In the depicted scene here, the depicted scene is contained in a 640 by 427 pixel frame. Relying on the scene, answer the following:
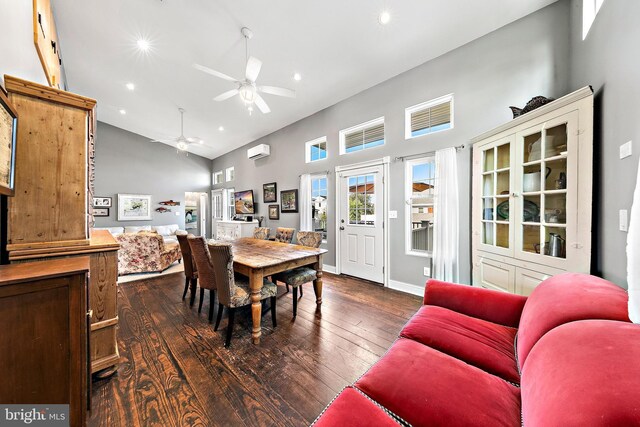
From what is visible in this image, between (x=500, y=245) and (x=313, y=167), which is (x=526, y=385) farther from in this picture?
(x=313, y=167)

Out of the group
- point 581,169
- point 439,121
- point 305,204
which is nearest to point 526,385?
point 581,169

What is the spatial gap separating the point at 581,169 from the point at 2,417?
355cm

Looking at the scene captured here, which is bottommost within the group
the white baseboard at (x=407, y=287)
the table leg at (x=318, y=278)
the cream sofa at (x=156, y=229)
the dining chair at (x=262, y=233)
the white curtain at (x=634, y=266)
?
the white baseboard at (x=407, y=287)

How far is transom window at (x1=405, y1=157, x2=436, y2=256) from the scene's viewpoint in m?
3.29

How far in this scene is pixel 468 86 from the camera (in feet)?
9.41

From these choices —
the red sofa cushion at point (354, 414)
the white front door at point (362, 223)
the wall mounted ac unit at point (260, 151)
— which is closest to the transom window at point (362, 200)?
the white front door at point (362, 223)

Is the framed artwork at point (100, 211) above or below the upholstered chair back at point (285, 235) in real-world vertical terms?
above

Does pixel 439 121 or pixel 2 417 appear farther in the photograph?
pixel 439 121

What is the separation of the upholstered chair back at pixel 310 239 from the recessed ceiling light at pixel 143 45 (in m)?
3.67

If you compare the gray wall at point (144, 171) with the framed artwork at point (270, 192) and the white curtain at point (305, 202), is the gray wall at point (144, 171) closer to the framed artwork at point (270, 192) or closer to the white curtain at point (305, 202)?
the framed artwork at point (270, 192)

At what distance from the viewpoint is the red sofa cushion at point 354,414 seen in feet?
2.44

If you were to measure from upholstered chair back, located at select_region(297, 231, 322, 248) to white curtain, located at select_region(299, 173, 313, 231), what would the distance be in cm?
149

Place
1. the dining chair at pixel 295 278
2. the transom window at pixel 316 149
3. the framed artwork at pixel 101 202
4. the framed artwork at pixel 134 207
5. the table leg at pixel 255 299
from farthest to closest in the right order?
the framed artwork at pixel 134 207, the framed artwork at pixel 101 202, the transom window at pixel 316 149, the dining chair at pixel 295 278, the table leg at pixel 255 299

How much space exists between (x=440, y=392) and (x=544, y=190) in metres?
2.00
